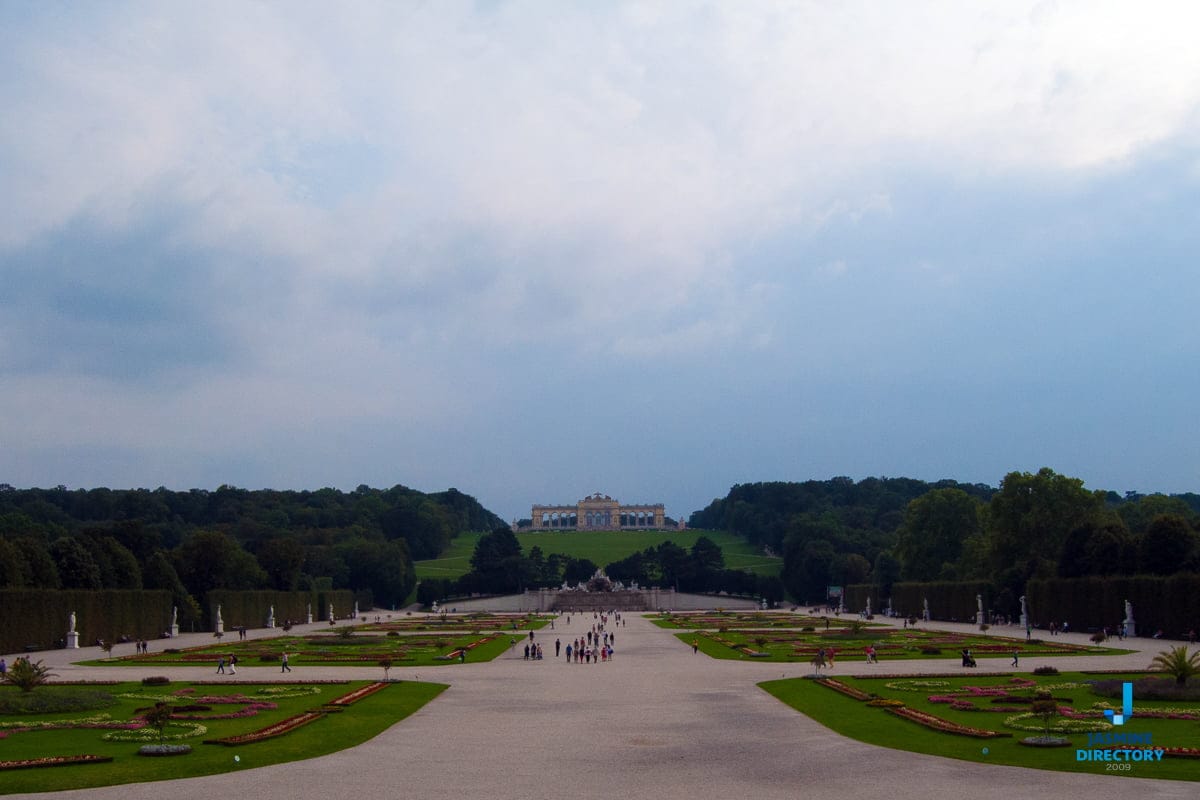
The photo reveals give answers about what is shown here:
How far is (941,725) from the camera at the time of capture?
17.8 metres

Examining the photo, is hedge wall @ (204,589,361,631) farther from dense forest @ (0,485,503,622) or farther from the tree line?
the tree line

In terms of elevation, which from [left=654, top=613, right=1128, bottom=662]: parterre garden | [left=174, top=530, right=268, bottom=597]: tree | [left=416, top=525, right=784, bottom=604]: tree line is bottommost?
[left=416, top=525, right=784, bottom=604]: tree line

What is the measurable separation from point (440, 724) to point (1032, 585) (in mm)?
42387

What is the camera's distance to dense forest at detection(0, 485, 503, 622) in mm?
52713

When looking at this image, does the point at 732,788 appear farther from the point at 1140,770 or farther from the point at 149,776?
the point at 149,776

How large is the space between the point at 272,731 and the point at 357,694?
20.3 feet

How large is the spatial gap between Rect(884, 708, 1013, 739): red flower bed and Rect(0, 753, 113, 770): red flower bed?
483 inches

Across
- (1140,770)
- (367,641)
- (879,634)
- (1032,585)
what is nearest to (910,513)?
(1032,585)

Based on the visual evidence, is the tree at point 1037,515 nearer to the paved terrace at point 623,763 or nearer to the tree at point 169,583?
the paved terrace at point 623,763

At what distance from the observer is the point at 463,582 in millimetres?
108625

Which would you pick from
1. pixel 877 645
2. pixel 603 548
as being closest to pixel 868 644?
pixel 877 645

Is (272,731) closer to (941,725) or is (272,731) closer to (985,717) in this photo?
(941,725)

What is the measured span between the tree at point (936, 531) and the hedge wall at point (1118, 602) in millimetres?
21955

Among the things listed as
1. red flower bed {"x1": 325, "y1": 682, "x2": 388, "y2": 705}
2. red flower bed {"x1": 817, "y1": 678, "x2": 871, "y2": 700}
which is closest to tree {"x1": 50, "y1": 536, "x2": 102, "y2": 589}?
red flower bed {"x1": 325, "y1": 682, "x2": 388, "y2": 705}
